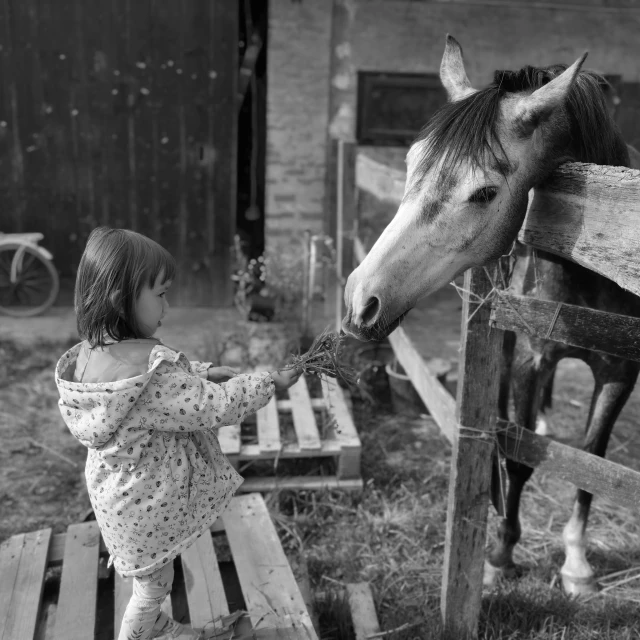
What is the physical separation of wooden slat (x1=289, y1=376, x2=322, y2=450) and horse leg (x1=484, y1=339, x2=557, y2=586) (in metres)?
1.05

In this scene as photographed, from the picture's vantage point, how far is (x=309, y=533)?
3.21m

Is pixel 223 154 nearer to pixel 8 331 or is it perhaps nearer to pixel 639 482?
pixel 8 331

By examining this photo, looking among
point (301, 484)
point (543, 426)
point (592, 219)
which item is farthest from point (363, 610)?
point (543, 426)

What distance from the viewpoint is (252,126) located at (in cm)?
634

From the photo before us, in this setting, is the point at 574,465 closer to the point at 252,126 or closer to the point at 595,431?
the point at 595,431

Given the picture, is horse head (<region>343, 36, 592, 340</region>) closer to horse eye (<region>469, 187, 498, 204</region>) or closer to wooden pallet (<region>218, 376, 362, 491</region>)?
horse eye (<region>469, 187, 498, 204</region>)

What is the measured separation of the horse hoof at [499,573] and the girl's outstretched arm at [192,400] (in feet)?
5.11

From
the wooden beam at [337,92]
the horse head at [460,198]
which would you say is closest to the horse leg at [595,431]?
the horse head at [460,198]

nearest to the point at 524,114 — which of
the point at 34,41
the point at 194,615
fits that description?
the point at 194,615

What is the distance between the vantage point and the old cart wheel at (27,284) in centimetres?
605

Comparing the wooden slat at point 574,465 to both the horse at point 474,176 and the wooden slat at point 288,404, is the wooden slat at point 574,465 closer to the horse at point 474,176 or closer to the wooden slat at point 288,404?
the horse at point 474,176

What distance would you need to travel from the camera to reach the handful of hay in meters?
1.93

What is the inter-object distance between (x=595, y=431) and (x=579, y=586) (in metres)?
0.66

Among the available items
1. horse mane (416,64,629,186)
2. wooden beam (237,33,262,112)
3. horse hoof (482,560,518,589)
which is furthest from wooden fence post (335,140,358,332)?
horse mane (416,64,629,186)
